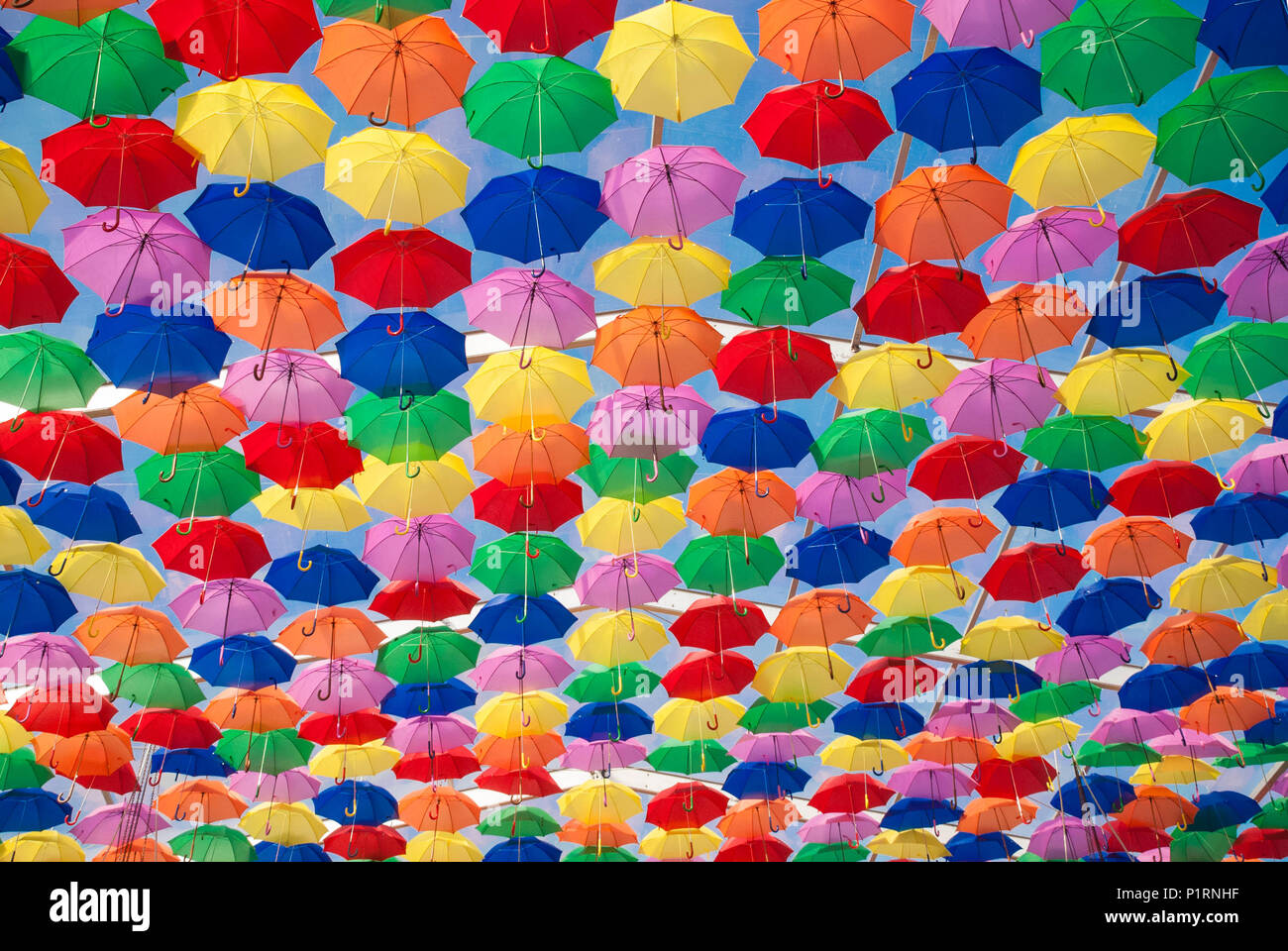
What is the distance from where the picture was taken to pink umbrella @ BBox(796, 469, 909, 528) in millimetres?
9500

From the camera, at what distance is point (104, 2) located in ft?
18.9

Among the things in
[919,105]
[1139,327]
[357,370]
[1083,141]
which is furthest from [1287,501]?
[357,370]

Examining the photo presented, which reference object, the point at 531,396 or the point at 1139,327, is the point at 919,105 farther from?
the point at 531,396

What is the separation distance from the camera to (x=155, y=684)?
420 inches

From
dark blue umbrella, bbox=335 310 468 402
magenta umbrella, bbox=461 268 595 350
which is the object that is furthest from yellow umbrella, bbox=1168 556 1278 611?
dark blue umbrella, bbox=335 310 468 402

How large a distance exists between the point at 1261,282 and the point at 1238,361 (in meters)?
0.81

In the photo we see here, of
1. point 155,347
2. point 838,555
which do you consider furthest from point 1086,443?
point 155,347

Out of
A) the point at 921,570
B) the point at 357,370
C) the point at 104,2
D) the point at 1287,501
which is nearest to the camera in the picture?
the point at 104,2

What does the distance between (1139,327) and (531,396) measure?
4647mm

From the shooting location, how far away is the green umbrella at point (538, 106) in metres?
6.46

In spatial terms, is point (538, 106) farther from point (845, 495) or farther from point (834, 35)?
point (845, 495)

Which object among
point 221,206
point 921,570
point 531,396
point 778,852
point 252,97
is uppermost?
point 252,97

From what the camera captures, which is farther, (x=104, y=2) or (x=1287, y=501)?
(x=1287, y=501)

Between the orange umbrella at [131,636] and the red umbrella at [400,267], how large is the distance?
4.67 m
